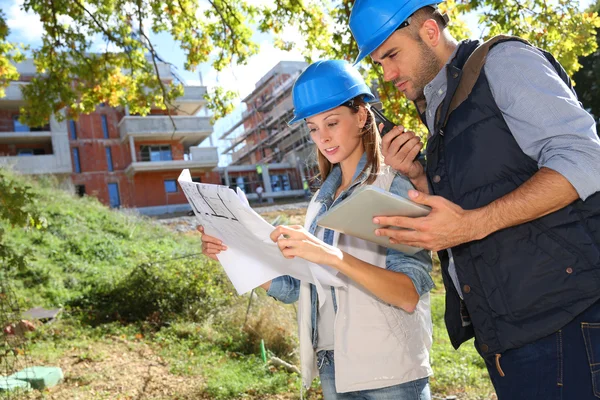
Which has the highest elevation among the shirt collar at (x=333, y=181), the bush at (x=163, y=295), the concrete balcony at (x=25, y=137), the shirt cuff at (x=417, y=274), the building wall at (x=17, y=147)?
the concrete balcony at (x=25, y=137)

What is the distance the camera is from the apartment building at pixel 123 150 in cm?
3009

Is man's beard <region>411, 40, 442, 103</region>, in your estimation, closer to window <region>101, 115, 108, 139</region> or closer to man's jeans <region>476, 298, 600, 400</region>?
man's jeans <region>476, 298, 600, 400</region>

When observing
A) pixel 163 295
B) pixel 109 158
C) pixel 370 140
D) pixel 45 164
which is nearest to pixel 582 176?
pixel 370 140

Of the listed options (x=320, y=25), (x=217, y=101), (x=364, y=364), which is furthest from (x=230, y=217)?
(x=217, y=101)

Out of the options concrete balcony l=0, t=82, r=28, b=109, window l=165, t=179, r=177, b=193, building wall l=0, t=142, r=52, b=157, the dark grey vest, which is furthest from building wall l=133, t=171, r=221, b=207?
the dark grey vest

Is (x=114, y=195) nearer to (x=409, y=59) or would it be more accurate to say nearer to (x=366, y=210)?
(x=409, y=59)

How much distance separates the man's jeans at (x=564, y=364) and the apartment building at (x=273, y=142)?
35.5m

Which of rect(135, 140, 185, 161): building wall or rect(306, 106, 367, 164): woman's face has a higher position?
rect(135, 140, 185, 161): building wall

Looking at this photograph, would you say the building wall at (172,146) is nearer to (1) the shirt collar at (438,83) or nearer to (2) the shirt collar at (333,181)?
(2) the shirt collar at (333,181)

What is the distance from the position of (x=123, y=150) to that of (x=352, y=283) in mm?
32581

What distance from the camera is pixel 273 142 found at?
50469 mm

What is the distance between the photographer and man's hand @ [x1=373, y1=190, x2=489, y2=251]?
157 cm

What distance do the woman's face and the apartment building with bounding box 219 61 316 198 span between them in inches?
1365

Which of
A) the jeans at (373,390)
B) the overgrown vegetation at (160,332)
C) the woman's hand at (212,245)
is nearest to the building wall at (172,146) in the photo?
the overgrown vegetation at (160,332)
